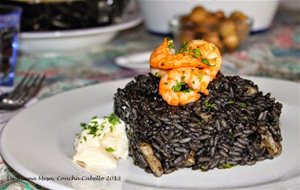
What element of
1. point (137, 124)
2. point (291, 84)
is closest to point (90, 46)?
point (291, 84)

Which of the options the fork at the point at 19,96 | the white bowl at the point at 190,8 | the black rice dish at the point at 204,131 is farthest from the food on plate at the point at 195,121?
the white bowl at the point at 190,8

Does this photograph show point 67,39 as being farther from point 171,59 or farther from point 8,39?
point 171,59

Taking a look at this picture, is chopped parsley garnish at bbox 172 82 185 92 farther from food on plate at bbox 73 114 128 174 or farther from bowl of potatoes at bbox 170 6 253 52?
bowl of potatoes at bbox 170 6 253 52

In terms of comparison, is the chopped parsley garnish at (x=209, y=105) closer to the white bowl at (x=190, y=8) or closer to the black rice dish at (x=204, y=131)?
the black rice dish at (x=204, y=131)

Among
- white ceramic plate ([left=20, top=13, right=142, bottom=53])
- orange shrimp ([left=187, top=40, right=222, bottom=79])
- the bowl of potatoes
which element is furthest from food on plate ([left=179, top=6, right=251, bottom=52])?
orange shrimp ([left=187, top=40, right=222, bottom=79])

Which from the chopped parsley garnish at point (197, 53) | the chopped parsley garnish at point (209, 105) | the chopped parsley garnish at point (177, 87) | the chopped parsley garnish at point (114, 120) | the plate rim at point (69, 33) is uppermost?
the chopped parsley garnish at point (197, 53)
